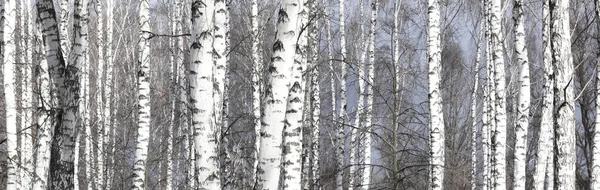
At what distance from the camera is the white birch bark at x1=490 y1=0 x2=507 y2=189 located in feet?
31.8

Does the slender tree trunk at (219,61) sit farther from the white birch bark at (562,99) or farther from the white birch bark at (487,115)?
the white birch bark at (487,115)

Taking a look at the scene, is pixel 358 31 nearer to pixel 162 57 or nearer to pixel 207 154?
pixel 162 57

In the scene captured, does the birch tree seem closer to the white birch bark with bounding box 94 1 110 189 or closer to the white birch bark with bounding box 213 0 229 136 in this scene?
the white birch bark with bounding box 213 0 229 136

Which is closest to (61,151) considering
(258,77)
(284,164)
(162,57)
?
(284,164)

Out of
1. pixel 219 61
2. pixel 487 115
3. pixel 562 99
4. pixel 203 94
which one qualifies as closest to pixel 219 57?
pixel 219 61

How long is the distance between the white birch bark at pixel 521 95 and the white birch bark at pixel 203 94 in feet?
14.9

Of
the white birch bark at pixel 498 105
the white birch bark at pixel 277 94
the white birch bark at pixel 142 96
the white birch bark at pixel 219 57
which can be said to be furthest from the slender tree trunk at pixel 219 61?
the white birch bark at pixel 498 105

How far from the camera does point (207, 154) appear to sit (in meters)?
6.77

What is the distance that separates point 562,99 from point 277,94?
2888 millimetres

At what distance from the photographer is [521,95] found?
959cm

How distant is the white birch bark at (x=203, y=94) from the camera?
664 centimetres

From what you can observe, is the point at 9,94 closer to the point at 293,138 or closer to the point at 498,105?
the point at 293,138

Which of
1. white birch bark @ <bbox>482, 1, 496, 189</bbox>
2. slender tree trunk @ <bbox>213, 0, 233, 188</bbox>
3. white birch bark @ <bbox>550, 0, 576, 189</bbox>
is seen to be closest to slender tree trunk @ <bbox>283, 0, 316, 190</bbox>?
slender tree trunk @ <bbox>213, 0, 233, 188</bbox>

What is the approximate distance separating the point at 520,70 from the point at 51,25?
6.01 metres
